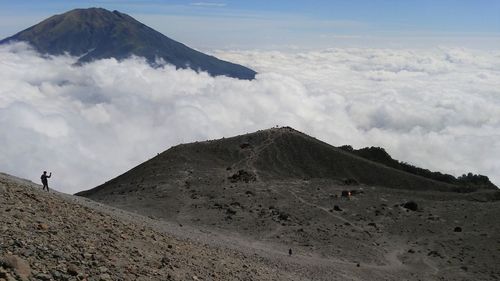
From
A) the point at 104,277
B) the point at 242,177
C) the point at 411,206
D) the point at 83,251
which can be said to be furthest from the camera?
the point at 242,177

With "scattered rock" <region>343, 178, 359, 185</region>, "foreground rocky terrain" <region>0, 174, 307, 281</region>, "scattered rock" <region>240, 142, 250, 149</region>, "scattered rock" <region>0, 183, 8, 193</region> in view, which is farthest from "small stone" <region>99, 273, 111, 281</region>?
"scattered rock" <region>240, 142, 250, 149</region>

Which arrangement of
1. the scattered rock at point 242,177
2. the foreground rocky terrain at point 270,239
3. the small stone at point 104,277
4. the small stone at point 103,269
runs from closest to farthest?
the small stone at point 104,277
the small stone at point 103,269
the foreground rocky terrain at point 270,239
the scattered rock at point 242,177

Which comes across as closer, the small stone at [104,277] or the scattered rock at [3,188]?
the small stone at [104,277]

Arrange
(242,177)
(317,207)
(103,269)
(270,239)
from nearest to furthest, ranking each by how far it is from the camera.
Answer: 1. (103,269)
2. (270,239)
3. (317,207)
4. (242,177)

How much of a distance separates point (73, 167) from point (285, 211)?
161 metres

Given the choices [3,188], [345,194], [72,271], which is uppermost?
[345,194]

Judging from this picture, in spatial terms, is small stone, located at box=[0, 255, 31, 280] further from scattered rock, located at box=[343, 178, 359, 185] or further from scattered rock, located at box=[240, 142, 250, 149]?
scattered rock, located at box=[240, 142, 250, 149]

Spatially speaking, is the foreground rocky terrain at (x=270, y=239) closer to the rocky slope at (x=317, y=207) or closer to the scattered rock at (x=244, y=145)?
the rocky slope at (x=317, y=207)

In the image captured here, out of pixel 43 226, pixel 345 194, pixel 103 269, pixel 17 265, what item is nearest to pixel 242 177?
pixel 345 194

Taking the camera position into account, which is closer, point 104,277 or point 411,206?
point 104,277

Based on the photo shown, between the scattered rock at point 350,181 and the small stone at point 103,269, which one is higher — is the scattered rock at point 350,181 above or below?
above

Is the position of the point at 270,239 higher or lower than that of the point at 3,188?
lower

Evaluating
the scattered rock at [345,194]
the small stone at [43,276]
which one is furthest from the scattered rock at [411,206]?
the small stone at [43,276]

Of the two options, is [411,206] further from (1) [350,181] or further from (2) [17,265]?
(2) [17,265]
